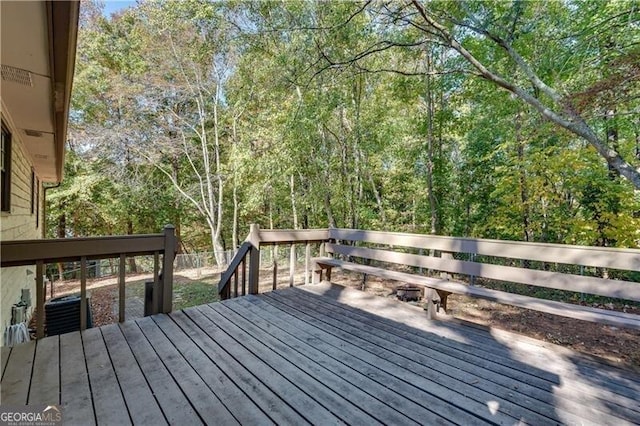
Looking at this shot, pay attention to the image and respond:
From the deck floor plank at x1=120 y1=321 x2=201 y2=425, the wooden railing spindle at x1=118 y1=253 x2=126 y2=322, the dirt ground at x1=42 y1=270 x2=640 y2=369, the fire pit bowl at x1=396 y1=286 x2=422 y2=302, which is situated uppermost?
the wooden railing spindle at x1=118 y1=253 x2=126 y2=322

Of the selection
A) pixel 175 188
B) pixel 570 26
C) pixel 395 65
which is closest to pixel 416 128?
pixel 395 65

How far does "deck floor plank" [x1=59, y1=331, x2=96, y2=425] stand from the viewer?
1605mm

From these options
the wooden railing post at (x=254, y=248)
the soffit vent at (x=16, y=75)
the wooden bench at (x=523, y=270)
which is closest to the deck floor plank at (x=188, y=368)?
the wooden railing post at (x=254, y=248)

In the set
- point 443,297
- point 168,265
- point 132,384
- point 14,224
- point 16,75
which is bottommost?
point 132,384

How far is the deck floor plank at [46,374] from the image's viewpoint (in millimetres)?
1749

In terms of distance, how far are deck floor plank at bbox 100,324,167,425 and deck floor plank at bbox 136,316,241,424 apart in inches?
6.6

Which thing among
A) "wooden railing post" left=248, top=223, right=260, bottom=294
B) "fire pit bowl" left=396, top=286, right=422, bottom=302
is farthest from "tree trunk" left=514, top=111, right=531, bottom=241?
"wooden railing post" left=248, top=223, right=260, bottom=294

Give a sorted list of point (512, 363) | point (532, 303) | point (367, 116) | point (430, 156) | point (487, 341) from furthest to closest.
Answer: point (367, 116)
point (430, 156)
point (487, 341)
point (532, 303)
point (512, 363)

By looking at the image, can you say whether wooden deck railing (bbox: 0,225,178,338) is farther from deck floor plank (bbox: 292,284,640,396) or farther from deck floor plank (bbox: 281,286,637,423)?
deck floor plank (bbox: 292,284,640,396)

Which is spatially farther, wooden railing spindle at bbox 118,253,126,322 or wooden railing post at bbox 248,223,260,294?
wooden railing post at bbox 248,223,260,294

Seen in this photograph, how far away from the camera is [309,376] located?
6.77 feet

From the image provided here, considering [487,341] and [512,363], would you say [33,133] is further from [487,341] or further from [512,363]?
[512,363]

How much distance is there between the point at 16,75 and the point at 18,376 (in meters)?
2.49

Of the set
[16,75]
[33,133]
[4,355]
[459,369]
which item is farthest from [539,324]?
[33,133]
